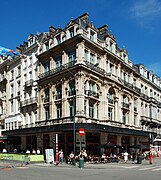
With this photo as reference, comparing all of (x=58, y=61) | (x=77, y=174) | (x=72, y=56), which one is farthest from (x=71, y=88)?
(x=77, y=174)

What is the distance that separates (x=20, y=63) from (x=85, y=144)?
2143cm

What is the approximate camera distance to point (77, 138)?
34.8 meters

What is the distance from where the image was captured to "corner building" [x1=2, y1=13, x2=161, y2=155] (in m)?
35.2

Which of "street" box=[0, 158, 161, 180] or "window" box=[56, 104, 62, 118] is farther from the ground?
"window" box=[56, 104, 62, 118]

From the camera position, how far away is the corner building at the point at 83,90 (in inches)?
1388

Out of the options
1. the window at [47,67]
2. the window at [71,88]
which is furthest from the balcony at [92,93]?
the window at [47,67]

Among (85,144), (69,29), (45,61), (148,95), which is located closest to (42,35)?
(45,61)

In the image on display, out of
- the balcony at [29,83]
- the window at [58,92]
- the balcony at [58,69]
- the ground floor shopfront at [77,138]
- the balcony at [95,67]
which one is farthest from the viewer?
the balcony at [29,83]

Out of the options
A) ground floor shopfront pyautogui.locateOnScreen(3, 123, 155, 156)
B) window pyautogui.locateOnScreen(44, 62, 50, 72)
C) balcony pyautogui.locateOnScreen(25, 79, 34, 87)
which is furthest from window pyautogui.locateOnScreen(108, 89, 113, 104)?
balcony pyautogui.locateOnScreen(25, 79, 34, 87)

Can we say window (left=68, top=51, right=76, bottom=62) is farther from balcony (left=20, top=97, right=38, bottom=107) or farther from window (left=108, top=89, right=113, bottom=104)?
balcony (left=20, top=97, right=38, bottom=107)

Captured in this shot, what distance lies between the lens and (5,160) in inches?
1297

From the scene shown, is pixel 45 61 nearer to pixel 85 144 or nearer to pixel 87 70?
pixel 87 70

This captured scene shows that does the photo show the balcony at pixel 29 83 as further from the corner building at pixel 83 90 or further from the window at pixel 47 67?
the window at pixel 47 67

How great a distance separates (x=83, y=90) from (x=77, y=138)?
6206 mm
